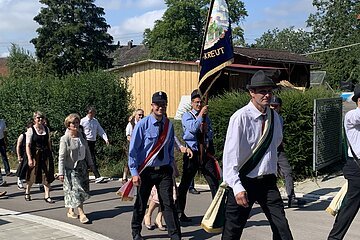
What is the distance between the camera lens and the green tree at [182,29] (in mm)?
59500

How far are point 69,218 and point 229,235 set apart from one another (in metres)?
4.39

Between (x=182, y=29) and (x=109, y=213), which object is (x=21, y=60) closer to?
(x=182, y=29)

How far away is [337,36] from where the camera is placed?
61.4 m

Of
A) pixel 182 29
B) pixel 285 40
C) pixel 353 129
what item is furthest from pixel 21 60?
pixel 285 40

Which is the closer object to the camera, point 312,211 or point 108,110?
point 312,211

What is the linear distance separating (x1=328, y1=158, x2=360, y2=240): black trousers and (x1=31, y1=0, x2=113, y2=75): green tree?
1943 inches

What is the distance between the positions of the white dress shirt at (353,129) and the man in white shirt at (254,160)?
143 cm

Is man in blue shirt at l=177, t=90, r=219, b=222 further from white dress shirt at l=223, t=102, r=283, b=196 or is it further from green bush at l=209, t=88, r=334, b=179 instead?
green bush at l=209, t=88, r=334, b=179

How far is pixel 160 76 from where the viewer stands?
828 inches

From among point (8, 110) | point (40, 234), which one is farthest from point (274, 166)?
point (8, 110)

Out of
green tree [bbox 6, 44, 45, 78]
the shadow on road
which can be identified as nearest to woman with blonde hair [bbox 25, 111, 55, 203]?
the shadow on road

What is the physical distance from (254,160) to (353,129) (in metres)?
1.74

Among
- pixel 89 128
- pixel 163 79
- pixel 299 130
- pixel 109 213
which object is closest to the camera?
pixel 109 213

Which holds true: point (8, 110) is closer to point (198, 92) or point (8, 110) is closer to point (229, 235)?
point (198, 92)
